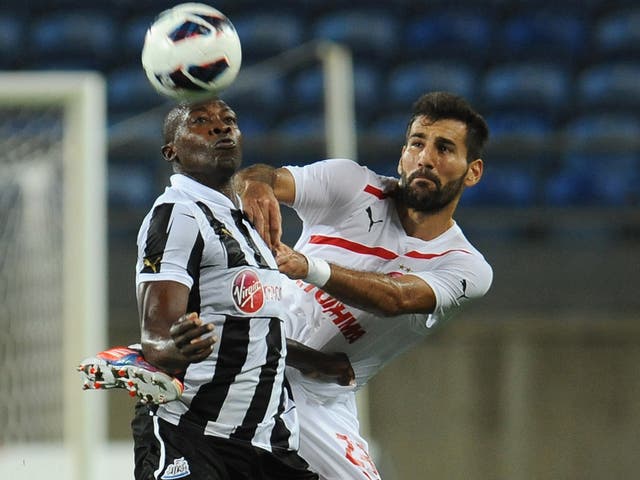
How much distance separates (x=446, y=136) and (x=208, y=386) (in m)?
1.34

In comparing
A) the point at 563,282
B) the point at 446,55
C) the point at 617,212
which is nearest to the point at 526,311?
the point at 563,282

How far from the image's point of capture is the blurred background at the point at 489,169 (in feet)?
24.5

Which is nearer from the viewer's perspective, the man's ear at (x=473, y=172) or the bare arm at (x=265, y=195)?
the bare arm at (x=265, y=195)

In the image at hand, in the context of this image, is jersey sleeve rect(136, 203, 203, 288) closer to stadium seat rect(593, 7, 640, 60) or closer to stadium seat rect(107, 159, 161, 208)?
stadium seat rect(107, 159, 161, 208)

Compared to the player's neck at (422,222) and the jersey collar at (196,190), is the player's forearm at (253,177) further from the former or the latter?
the player's neck at (422,222)

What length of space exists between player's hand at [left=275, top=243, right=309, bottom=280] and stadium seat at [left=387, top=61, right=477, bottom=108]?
6.18 m

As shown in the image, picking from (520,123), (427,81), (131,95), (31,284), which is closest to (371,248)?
(31,284)

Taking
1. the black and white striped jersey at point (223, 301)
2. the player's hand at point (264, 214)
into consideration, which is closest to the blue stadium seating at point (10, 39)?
the player's hand at point (264, 214)

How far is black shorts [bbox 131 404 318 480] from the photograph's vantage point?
3.26 meters

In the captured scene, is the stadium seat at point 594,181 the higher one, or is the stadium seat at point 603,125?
the stadium seat at point 603,125

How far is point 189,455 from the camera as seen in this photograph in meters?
3.27

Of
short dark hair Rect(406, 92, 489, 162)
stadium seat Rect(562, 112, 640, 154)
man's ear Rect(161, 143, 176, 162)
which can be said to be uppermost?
stadium seat Rect(562, 112, 640, 154)

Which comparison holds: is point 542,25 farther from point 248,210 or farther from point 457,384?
point 248,210

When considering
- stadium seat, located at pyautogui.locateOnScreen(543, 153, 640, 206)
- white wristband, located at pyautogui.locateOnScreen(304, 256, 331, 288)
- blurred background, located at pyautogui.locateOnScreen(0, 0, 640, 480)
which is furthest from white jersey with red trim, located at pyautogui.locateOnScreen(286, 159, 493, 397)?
stadium seat, located at pyautogui.locateOnScreen(543, 153, 640, 206)
